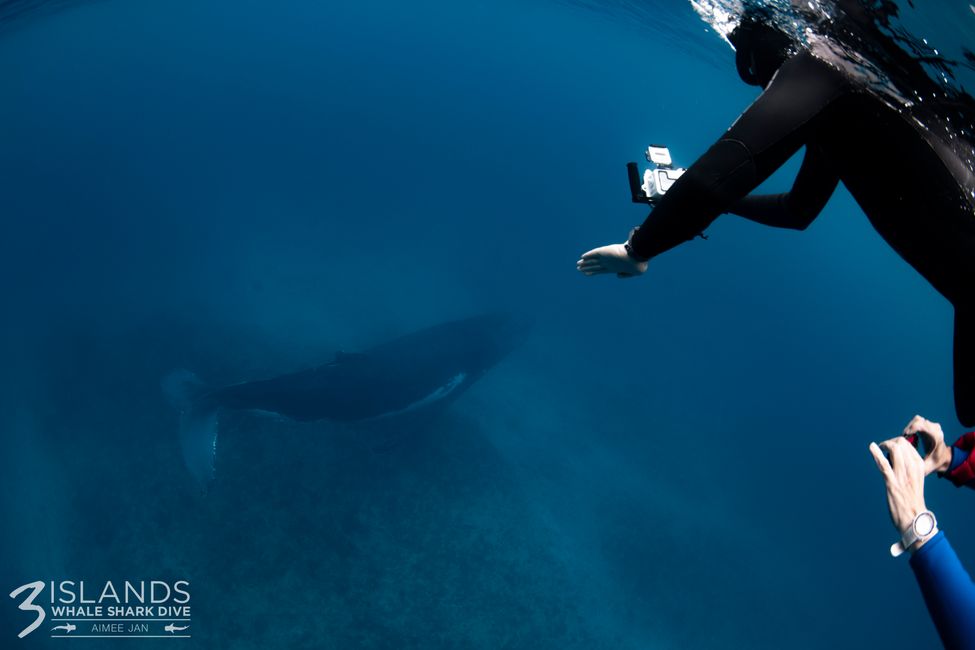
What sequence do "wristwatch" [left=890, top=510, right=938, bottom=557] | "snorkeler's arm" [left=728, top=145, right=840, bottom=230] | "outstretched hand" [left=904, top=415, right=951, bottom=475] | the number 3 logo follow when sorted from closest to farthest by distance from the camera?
"wristwatch" [left=890, top=510, right=938, bottom=557]
"outstretched hand" [left=904, top=415, right=951, bottom=475]
"snorkeler's arm" [left=728, top=145, right=840, bottom=230]
the number 3 logo

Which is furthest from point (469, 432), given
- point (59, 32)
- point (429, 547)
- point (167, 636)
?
point (59, 32)

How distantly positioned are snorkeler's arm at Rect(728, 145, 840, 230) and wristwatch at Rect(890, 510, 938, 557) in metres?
1.82

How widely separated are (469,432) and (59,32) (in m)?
36.1

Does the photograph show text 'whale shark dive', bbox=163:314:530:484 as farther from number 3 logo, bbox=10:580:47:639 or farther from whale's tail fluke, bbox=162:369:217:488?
number 3 logo, bbox=10:580:47:639

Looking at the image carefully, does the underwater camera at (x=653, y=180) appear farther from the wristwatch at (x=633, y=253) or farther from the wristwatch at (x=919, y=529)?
the wristwatch at (x=919, y=529)

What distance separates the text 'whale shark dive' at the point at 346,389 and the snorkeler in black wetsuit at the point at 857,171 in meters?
10.1

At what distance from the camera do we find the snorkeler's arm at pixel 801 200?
305cm

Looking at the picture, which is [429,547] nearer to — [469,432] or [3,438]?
[469,432]

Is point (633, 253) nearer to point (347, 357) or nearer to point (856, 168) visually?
point (856, 168)

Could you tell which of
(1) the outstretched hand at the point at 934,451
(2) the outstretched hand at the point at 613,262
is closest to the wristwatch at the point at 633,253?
(2) the outstretched hand at the point at 613,262

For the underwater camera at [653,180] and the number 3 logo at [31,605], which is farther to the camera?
the number 3 logo at [31,605]

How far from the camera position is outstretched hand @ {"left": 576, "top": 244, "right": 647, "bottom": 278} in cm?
275

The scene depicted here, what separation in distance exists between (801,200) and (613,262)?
1391mm

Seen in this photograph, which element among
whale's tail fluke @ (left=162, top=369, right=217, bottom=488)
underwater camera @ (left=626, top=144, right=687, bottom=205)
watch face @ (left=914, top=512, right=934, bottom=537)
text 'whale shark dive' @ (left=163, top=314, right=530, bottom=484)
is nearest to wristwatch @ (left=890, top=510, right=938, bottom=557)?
watch face @ (left=914, top=512, right=934, bottom=537)
